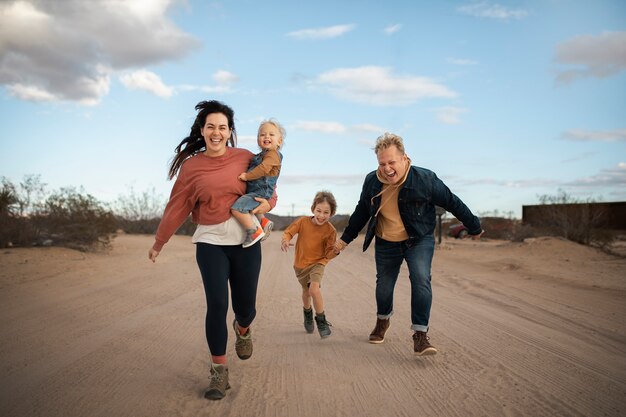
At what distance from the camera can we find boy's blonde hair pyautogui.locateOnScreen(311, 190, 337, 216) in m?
6.30

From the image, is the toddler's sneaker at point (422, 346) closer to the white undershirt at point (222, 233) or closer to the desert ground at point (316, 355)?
the desert ground at point (316, 355)

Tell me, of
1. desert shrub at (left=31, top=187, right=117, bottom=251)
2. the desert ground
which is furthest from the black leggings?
desert shrub at (left=31, top=187, right=117, bottom=251)

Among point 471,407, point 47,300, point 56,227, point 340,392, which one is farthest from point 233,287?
point 56,227

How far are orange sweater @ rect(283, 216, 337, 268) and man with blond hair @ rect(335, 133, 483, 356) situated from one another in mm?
757

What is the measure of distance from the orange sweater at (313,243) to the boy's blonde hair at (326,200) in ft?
0.67

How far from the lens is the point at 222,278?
4.13m

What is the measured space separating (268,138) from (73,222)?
44.3 feet

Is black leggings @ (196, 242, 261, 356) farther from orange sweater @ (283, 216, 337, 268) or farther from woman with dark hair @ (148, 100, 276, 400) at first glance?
orange sweater @ (283, 216, 337, 268)

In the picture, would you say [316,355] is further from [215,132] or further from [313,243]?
[215,132]

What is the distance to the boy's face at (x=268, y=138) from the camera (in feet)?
15.3

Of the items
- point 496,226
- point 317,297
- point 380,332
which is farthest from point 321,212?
point 496,226

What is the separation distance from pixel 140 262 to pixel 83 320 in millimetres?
8399

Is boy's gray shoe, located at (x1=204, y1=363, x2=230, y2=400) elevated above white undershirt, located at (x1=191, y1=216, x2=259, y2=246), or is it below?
below

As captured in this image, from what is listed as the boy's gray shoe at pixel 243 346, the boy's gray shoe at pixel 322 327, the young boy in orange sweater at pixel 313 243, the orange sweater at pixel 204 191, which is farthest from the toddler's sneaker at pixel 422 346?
the orange sweater at pixel 204 191
